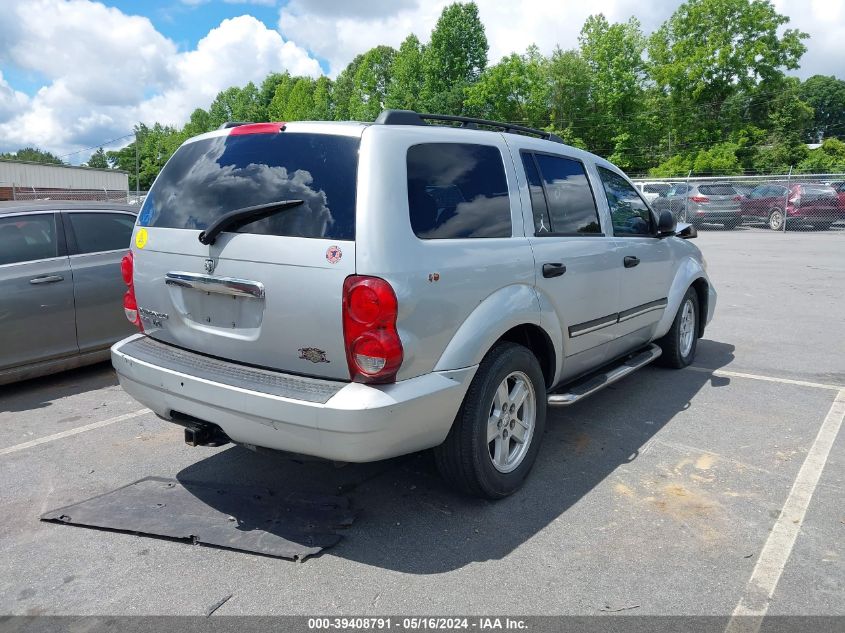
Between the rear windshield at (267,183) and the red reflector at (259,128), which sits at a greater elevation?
the red reflector at (259,128)

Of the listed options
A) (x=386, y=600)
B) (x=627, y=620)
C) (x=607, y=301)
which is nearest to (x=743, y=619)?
(x=627, y=620)

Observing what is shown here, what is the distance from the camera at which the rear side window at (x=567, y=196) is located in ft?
13.5

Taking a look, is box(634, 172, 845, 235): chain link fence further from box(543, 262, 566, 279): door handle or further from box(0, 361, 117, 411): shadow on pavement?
box(543, 262, 566, 279): door handle

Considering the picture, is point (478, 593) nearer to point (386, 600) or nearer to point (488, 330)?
point (386, 600)

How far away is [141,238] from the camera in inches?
146

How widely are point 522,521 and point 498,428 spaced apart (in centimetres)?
49

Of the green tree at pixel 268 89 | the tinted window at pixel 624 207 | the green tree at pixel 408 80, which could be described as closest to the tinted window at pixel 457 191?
the tinted window at pixel 624 207

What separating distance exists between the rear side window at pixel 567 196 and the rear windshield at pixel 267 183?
4.38ft

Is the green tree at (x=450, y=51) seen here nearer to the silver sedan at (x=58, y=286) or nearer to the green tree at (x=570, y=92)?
the green tree at (x=570, y=92)

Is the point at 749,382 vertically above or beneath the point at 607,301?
beneath

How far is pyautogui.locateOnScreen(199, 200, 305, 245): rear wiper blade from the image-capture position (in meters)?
3.12

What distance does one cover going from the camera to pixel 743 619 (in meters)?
2.62

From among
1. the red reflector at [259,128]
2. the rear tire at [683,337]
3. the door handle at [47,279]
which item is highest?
the red reflector at [259,128]

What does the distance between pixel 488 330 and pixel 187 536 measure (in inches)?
68.9
